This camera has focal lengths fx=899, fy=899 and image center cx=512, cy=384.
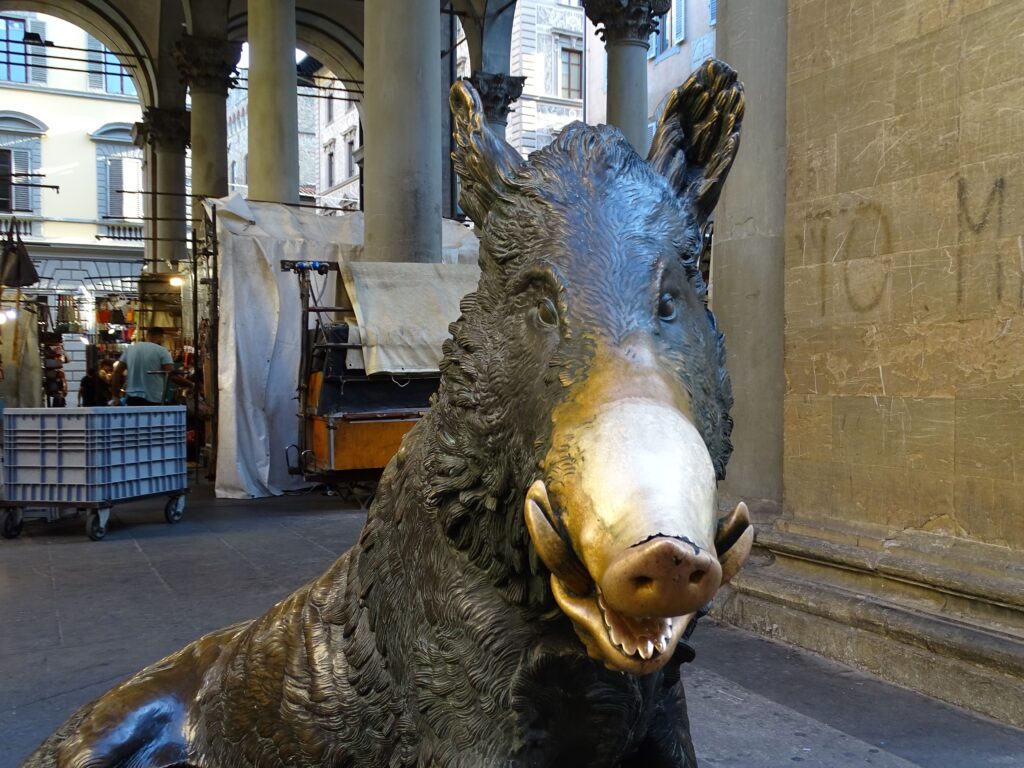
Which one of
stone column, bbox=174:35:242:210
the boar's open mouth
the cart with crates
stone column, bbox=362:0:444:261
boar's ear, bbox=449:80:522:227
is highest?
stone column, bbox=174:35:242:210

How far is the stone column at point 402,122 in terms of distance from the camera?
9164 millimetres

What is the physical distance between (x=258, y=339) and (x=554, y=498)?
9573 millimetres

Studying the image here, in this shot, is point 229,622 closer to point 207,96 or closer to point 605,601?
point 605,601

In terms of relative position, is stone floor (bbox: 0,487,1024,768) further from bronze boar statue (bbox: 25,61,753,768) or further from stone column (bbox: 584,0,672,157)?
stone column (bbox: 584,0,672,157)

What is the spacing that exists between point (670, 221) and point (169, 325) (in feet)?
58.7

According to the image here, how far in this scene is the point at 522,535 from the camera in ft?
4.19

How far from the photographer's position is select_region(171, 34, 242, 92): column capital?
55.8 ft

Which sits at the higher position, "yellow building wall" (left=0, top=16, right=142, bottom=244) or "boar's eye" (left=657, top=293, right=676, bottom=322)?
"yellow building wall" (left=0, top=16, right=142, bottom=244)

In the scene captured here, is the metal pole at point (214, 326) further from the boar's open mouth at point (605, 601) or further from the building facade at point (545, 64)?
the building facade at point (545, 64)

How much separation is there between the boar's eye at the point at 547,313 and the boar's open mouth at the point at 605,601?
0.84ft

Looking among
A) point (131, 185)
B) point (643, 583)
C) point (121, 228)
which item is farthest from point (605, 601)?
point (131, 185)

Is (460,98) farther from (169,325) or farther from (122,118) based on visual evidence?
(122,118)

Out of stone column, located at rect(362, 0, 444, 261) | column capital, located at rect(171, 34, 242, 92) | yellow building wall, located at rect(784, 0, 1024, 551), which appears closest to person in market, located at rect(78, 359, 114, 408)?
column capital, located at rect(171, 34, 242, 92)

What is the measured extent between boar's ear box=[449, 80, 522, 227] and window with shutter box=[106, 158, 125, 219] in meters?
39.8
